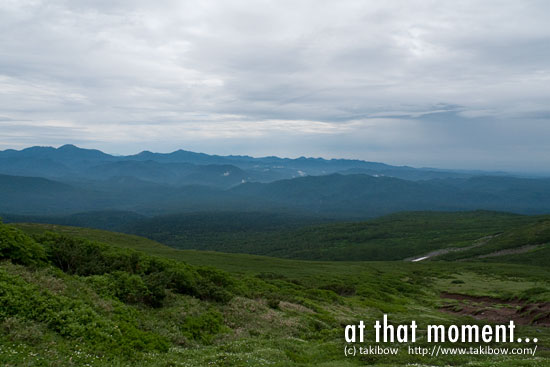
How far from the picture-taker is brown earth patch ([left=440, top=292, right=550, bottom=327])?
39812mm

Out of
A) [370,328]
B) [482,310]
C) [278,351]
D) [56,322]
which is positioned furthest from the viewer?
[482,310]

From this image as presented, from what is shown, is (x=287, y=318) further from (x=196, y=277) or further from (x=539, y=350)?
(x=539, y=350)

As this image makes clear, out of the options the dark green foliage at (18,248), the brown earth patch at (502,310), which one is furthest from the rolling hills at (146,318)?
the brown earth patch at (502,310)

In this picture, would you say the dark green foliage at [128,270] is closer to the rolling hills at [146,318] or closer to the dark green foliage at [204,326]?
the rolling hills at [146,318]

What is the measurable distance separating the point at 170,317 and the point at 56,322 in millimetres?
8280

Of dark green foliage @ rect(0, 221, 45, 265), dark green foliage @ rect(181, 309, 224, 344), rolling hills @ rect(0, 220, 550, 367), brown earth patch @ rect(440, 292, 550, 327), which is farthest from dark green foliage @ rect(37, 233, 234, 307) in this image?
brown earth patch @ rect(440, 292, 550, 327)

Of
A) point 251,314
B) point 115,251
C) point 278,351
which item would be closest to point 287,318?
point 251,314

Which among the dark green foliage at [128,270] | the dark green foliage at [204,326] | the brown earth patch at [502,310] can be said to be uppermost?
the dark green foliage at [128,270]

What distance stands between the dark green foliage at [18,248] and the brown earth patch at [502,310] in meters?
46.0

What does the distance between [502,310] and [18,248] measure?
5870 cm

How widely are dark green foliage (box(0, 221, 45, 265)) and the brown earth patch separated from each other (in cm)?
4597

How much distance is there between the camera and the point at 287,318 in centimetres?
2970

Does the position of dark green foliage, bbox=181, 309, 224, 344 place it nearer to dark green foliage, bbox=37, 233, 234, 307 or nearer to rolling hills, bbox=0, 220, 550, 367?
rolling hills, bbox=0, 220, 550, 367

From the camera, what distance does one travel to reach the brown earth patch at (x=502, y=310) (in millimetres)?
39812
